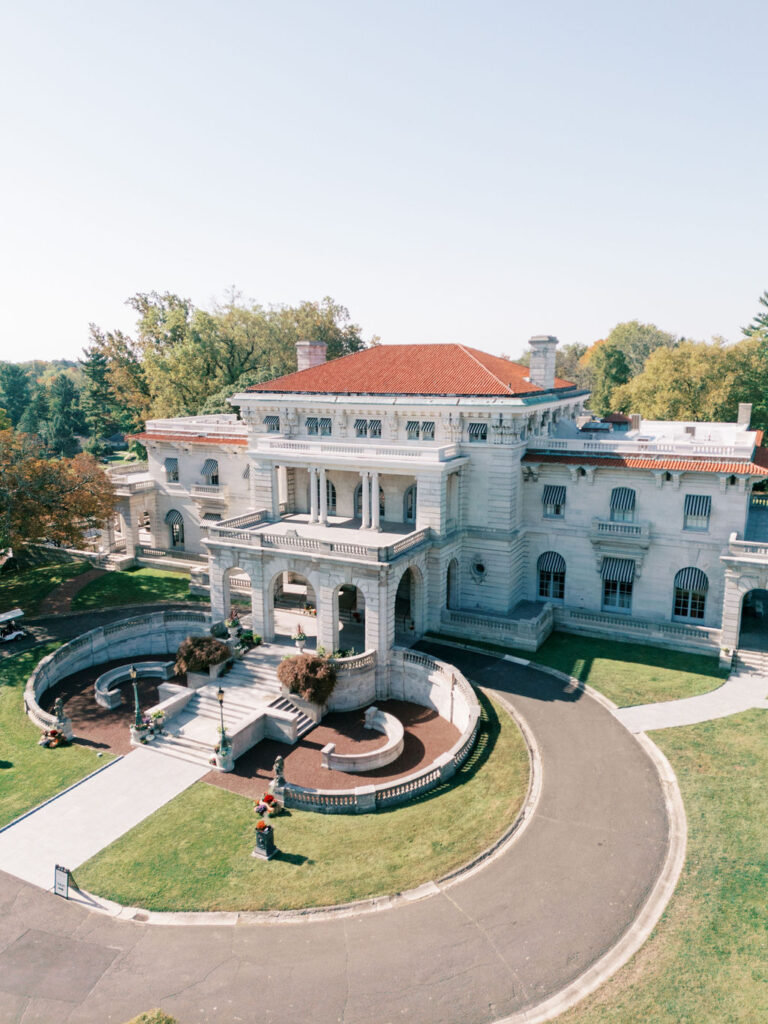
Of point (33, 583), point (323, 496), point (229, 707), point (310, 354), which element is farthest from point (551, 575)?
point (33, 583)

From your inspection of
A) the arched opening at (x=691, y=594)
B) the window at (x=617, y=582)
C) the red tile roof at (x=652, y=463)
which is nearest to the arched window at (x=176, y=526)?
the red tile roof at (x=652, y=463)

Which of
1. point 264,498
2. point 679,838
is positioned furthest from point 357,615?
point 679,838

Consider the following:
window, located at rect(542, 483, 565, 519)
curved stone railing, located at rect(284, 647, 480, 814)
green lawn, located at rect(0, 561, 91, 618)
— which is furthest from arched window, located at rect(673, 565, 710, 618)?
green lawn, located at rect(0, 561, 91, 618)

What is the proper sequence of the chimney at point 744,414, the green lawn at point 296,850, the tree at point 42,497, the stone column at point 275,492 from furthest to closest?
the chimney at point 744,414 < the stone column at point 275,492 < the tree at point 42,497 < the green lawn at point 296,850

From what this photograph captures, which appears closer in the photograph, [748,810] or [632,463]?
[748,810]

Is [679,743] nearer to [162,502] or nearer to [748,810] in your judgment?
[748,810]

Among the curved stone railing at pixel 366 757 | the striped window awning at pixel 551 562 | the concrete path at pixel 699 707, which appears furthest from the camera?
the striped window awning at pixel 551 562

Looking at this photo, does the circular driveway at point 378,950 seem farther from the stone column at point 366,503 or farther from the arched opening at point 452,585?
the stone column at point 366,503
